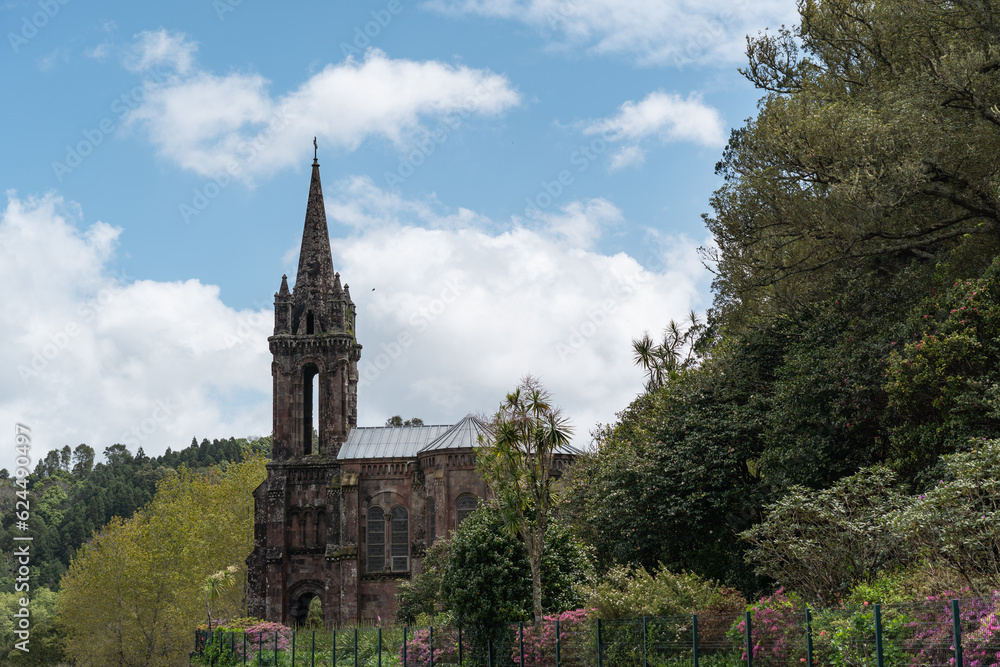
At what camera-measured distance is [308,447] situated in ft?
189

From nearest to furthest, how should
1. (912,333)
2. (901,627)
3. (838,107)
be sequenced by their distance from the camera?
(901,627), (912,333), (838,107)

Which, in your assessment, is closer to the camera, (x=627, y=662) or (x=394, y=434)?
(x=627, y=662)

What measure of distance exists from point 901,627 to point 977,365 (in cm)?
980

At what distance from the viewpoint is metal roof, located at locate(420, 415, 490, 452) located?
53.3m

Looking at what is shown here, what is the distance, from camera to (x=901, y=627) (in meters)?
14.8

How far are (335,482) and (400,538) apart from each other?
4.76 m

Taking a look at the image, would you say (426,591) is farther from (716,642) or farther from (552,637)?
(716,642)

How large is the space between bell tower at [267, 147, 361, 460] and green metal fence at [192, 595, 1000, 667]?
2101 centimetres

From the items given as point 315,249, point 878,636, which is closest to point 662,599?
point 878,636

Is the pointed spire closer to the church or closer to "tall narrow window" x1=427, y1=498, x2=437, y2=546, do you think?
the church

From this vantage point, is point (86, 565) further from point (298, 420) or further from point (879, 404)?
point (879, 404)

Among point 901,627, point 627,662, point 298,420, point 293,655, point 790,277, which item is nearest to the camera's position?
point 901,627

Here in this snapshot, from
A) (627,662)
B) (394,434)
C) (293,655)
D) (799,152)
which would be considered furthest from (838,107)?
(394,434)

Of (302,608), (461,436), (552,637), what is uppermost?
(461,436)
